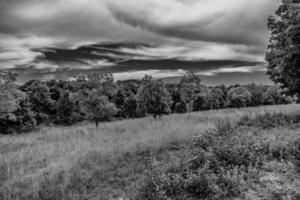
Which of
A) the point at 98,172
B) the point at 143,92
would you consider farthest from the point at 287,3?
the point at 143,92

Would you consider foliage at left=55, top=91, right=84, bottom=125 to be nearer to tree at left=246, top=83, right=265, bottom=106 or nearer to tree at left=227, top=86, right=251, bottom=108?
tree at left=227, top=86, right=251, bottom=108

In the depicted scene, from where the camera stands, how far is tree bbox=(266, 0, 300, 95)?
30.3 ft

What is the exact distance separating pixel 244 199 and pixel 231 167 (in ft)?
3.82

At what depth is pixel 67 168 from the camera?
19.0 ft

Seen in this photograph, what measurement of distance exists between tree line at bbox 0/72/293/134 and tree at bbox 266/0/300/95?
2.68 meters

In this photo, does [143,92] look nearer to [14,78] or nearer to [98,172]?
[14,78]

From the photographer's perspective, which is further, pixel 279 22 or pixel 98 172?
pixel 279 22

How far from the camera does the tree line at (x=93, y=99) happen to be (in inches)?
590

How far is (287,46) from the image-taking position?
10.5m

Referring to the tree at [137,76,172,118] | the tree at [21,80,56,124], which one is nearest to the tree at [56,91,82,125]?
the tree at [21,80,56,124]

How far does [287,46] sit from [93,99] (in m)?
12.2

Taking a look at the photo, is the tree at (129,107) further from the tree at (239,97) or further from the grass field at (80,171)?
the grass field at (80,171)

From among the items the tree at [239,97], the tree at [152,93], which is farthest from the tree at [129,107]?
the tree at [152,93]

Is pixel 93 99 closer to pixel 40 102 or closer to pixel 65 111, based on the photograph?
pixel 65 111
